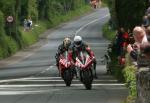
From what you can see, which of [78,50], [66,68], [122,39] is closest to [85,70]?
[78,50]

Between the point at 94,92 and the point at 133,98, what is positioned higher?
the point at 133,98

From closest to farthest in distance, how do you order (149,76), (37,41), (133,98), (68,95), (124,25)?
(149,76) < (133,98) < (68,95) < (124,25) < (37,41)

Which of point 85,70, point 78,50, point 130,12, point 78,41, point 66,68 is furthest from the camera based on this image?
point 130,12

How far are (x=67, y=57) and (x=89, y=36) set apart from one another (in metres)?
64.3

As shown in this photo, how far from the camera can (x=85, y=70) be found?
78.7 feet

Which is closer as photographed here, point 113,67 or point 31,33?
point 113,67

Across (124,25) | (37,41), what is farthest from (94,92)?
(37,41)

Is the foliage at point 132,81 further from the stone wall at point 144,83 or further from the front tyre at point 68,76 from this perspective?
the front tyre at point 68,76

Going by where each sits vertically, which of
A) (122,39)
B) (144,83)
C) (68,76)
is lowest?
(68,76)

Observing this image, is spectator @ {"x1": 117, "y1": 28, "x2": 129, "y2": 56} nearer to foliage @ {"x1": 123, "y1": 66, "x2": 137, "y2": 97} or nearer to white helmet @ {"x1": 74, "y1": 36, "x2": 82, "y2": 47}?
white helmet @ {"x1": 74, "y1": 36, "x2": 82, "y2": 47}

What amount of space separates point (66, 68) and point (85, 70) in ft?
8.05

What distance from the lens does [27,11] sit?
82.0m

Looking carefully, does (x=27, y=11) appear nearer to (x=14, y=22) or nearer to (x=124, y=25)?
(x=14, y=22)

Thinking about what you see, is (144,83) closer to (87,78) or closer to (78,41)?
(87,78)
